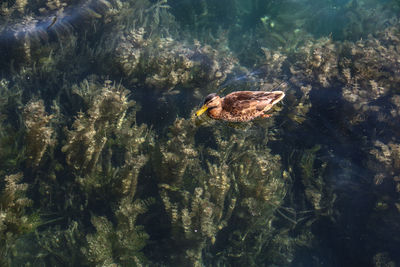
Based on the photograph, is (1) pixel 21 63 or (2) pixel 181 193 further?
(1) pixel 21 63

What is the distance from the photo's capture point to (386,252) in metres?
3.99

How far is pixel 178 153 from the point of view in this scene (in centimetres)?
320

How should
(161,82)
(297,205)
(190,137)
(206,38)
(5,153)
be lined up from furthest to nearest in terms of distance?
1. (206,38)
2. (297,205)
3. (161,82)
4. (190,137)
5. (5,153)

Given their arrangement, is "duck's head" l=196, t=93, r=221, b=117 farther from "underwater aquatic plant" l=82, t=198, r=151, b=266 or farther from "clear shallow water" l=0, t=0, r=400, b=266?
"underwater aquatic plant" l=82, t=198, r=151, b=266

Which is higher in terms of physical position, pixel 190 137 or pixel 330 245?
pixel 190 137

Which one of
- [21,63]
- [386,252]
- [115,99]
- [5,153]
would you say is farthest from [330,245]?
[21,63]

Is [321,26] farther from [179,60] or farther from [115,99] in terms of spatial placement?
[115,99]

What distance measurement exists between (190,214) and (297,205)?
2036 mm

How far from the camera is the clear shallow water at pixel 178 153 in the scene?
9.80ft

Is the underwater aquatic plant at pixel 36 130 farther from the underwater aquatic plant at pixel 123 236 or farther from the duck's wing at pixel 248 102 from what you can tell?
the duck's wing at pixel 248 102

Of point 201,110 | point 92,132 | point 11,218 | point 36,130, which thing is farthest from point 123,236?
point 201,110

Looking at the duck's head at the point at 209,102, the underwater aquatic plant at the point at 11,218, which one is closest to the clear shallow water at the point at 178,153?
the underwater aquatic plant at the point at 11,218

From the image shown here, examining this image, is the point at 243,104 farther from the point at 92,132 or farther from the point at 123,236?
the point at 123,236

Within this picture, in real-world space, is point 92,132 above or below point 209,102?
below
